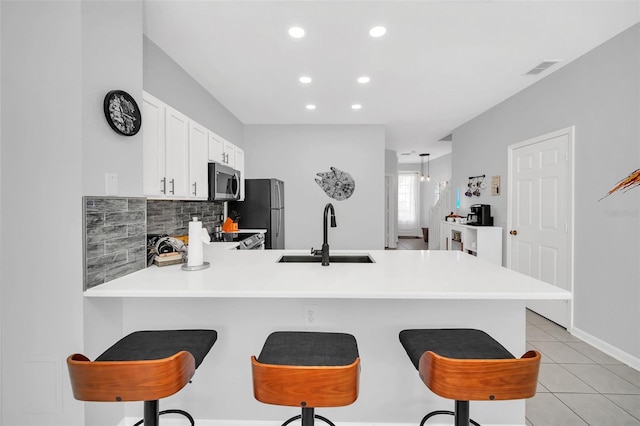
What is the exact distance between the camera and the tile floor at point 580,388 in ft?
6.32

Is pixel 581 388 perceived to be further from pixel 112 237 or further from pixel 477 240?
pixel 112 237

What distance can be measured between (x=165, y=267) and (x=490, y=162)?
15.0 ft

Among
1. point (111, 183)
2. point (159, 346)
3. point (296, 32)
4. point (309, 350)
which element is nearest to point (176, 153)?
point (111, 183)

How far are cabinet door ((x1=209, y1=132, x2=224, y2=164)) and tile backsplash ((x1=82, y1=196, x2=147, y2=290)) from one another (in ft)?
4.39

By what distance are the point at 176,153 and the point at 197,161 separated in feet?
1.28

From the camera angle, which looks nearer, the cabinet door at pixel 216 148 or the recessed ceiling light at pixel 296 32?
the recessed ceiling light at pixel 296 32

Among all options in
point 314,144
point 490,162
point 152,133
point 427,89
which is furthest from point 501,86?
point 152,133

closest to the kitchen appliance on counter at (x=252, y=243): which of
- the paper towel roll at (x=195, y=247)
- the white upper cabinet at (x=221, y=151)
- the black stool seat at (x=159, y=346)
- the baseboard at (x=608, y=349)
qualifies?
the white upper cabinet at (x=221, y=151)

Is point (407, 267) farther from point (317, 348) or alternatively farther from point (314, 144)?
point (314, 144)

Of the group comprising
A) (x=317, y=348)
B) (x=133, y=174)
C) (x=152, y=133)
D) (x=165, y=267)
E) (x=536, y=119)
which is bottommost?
(x=317, y=348)

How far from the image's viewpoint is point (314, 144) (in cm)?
559

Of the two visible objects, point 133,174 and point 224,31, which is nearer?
point 133,174

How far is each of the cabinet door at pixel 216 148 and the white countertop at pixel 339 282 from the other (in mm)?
1450

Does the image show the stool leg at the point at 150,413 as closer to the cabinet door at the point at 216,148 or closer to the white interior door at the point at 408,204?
the cabinet door at the point at 216,148
